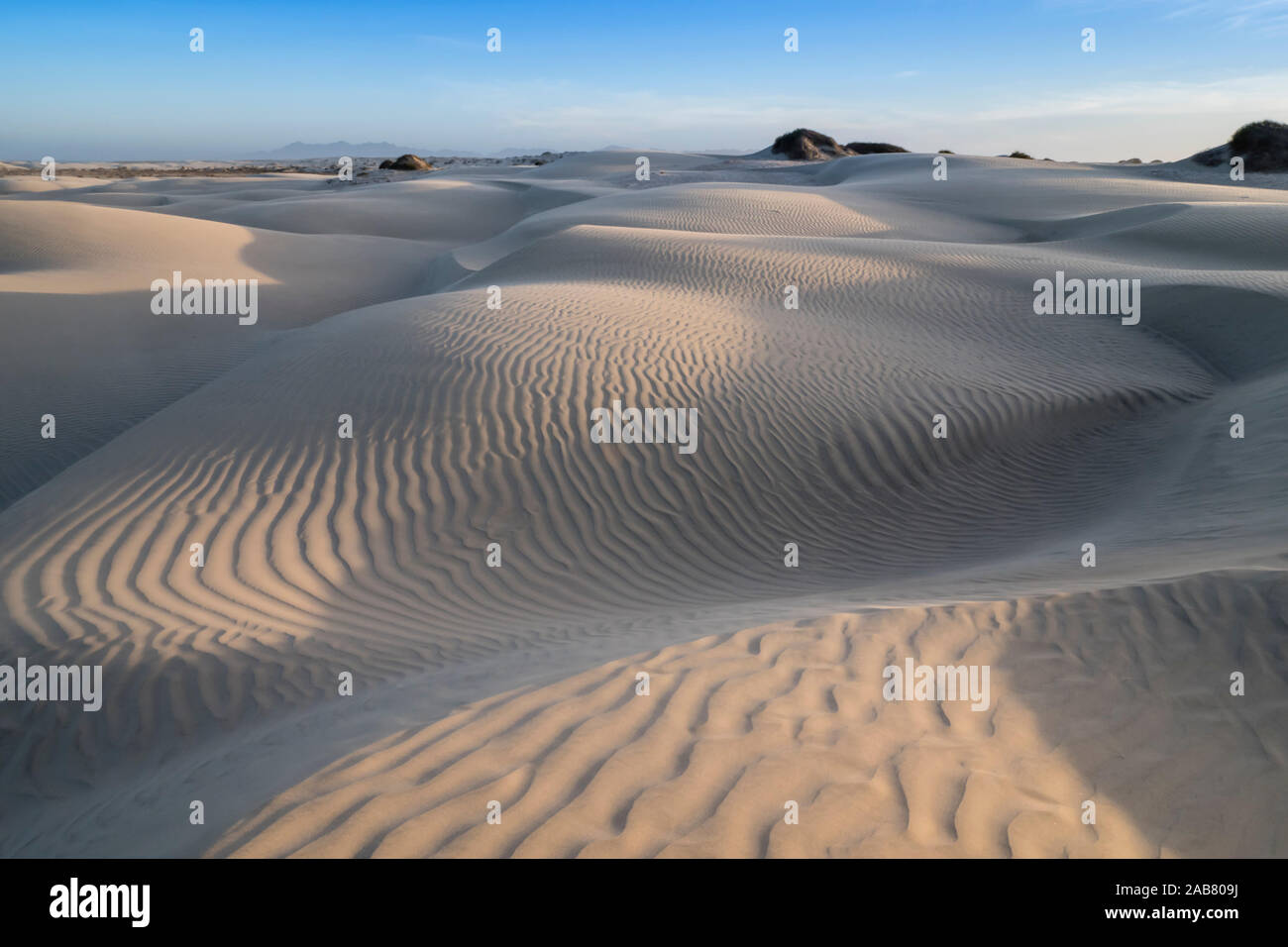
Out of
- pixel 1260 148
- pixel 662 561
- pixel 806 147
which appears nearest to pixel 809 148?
pixel 806 147

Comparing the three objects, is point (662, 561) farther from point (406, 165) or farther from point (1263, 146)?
point (406, 165)

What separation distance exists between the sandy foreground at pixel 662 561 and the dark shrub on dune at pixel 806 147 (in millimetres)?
42603

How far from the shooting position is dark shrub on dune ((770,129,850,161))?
57875 millimetres

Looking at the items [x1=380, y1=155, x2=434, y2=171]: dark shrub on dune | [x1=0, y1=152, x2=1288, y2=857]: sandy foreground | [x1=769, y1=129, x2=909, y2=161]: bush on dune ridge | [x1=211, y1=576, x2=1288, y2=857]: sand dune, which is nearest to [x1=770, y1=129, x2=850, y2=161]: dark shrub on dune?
[x1=769, y1=129, x2=909, y2=161]: bush on dune ridge

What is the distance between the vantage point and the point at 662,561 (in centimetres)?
777

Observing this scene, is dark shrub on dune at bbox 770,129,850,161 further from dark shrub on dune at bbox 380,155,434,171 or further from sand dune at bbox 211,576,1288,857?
sand dune at bbox 211,576,1288,857

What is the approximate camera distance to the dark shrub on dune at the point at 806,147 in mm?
57875

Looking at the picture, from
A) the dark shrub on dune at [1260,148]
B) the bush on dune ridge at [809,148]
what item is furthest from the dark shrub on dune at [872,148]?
the dark shrub on dune at [1260,148]

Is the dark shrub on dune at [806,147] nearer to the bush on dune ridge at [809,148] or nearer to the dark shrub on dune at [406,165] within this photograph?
the bush on dune ridge at [809,148]

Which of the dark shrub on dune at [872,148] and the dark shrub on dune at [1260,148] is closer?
the dark shrub on dune at [1260,148]

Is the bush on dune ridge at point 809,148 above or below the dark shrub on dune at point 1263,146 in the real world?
above

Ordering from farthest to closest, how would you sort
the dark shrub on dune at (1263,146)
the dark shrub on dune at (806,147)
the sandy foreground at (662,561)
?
the dark shrub on dune at (806,147)
the dark shrub on dune at (1263,146)
the sandy foreground at (662,561)
